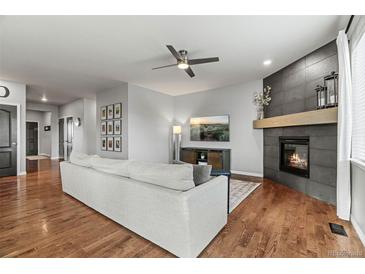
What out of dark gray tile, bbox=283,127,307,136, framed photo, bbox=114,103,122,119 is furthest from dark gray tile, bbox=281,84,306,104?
framed photo, bbox=114,103,122,119

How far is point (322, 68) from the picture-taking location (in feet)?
9.66

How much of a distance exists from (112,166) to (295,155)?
11.5 feet

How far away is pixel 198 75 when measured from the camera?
4.27m

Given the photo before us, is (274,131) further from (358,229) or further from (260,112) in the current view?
(358,229)

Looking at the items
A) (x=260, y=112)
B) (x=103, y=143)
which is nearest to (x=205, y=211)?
(x=260, y=112)

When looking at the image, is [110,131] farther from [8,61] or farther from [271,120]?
[271,120]

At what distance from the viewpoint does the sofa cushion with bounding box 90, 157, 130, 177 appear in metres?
2.10

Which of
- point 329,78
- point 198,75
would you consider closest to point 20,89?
point 198,75

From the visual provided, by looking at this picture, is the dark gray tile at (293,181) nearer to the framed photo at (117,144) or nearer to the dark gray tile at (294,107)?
the dark gray tile at (294,107)

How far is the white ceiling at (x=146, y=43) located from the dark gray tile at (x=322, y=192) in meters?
2.34

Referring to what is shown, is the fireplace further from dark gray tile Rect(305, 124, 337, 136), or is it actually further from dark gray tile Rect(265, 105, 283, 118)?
dark gray tile Rect(265, 105, 283, 118)

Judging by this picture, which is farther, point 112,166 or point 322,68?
point 322,68

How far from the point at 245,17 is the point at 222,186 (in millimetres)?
2041

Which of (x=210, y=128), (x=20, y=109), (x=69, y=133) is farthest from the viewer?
(x=69, y=133)
